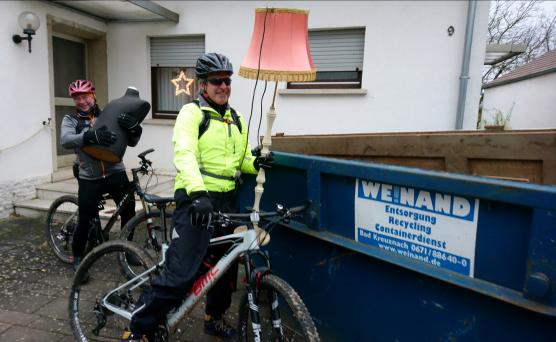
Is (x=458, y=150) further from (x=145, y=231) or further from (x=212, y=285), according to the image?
(x=145, y=231)

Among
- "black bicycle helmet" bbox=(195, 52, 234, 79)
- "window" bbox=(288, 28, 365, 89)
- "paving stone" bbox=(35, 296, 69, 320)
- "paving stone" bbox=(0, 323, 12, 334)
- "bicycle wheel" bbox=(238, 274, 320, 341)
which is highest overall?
"window" bbox=(288, 28, 365, 89)

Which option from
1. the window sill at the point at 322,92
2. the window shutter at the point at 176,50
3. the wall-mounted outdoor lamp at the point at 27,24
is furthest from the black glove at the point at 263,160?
the window shutter at the point at 176,50

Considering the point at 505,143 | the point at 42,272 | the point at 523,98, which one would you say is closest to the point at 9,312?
the point at 42,272

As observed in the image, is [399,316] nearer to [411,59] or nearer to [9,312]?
[9,312]

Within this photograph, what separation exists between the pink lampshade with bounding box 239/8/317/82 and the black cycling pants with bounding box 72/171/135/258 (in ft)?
6.12

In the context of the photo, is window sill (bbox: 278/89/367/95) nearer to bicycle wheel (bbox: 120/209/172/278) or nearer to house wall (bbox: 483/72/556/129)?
bicycle wheel (bbox: 120/209/172/278)

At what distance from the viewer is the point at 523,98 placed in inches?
441

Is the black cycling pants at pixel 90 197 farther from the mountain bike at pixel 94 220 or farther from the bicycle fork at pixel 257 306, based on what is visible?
the bicycle fork at pixel 257 306

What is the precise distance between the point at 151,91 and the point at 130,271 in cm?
543

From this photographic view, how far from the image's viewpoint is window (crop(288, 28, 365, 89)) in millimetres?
6383

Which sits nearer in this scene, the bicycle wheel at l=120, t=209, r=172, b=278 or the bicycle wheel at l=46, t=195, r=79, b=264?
the bicycle wheel at l=120, t=209, r=172, b=278

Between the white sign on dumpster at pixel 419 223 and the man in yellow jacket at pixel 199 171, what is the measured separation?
0.65 metres

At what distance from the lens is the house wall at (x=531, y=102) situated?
31.4 feet

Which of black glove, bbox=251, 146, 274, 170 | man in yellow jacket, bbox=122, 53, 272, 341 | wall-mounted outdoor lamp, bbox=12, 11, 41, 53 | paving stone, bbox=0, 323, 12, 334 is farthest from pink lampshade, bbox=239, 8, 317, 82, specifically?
wall-mounted outdoor lamp, bbox=12, 11, 41, 53
